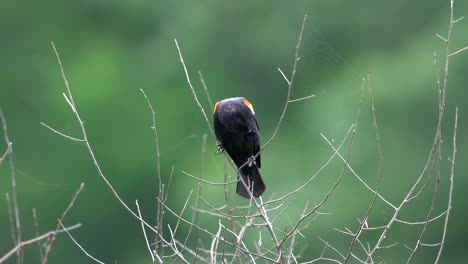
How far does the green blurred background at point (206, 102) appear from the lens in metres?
18.7

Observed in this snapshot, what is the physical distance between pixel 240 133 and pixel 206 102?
50.2ft

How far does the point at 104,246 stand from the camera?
21.8 m

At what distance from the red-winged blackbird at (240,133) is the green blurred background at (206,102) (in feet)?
32.5

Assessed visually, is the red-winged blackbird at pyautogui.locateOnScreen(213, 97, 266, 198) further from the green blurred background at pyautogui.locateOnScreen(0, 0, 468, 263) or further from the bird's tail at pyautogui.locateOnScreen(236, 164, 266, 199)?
the green blurred background at pyautogui.locateOnScreen(0, 0, 468, 263)

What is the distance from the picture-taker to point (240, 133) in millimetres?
6578

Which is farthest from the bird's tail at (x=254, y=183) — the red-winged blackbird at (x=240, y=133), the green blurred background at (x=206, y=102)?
the green blurred background at (x=206, y=102)

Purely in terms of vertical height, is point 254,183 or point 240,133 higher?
point 240,133

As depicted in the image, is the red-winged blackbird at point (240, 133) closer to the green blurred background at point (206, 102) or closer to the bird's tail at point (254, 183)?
the bird's tail at point (254, 183)

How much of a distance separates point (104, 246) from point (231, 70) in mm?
4978

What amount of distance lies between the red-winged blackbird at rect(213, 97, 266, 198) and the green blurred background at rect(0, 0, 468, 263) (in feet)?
32.5

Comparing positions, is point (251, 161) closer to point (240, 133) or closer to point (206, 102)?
point (240, 133)

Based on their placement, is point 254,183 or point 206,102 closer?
point 254,183

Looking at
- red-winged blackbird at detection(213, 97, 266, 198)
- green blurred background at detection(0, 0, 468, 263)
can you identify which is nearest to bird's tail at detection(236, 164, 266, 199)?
red-winged blackbird at detection(213, 97, 266, 198)

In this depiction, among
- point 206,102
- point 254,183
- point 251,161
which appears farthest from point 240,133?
point 206,102
